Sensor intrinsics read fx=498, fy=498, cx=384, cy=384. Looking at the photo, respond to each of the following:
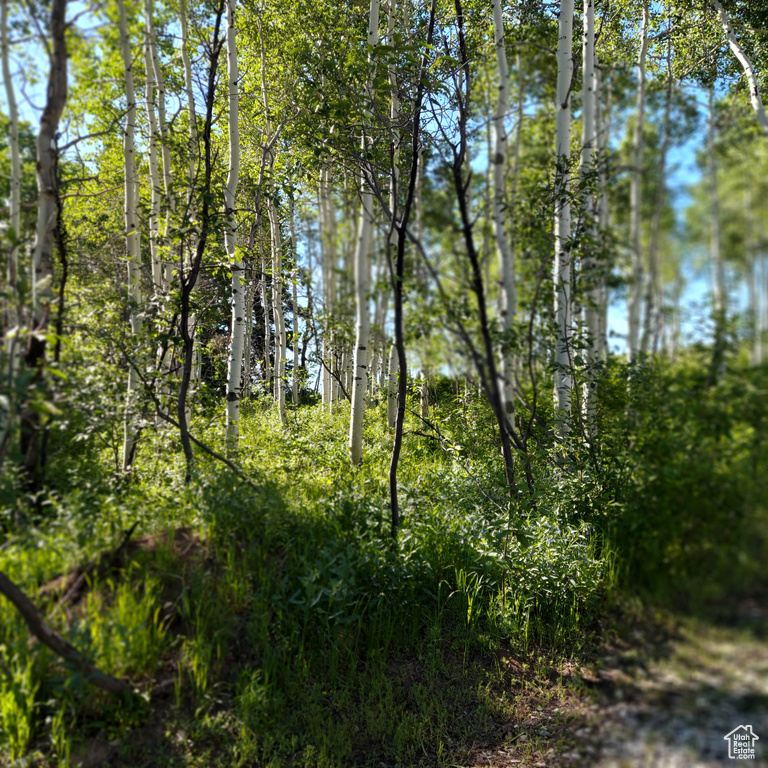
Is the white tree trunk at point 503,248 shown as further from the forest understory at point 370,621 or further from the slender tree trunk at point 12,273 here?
the slender tree trunk at point 12,273

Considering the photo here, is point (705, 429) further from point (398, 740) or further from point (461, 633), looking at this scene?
point (398, 740)

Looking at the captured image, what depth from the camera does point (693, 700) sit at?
197 cm

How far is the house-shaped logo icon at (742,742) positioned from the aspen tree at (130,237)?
373 centimetres

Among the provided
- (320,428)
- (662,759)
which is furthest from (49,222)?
(320,428)

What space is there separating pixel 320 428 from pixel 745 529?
228 inches

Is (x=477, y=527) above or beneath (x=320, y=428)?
beneath

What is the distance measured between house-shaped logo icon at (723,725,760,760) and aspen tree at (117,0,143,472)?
373cm

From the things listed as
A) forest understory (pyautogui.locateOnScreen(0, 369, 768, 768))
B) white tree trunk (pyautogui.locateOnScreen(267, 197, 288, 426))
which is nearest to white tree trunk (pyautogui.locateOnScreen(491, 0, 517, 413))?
forest understory (pyautogui.locateOnScreen(0, 369, 768, 768))

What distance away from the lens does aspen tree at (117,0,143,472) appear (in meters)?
3.55

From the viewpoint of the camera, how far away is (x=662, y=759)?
1953 millimetres

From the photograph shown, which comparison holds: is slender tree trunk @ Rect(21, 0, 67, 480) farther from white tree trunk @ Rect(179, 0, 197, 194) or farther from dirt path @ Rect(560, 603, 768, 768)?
dirt path @ Rect(560, 603, 768, 768)

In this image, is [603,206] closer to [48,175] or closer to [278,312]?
[278,312]

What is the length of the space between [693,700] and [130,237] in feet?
17.6

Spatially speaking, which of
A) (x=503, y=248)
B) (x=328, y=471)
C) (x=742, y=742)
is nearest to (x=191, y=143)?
(x=503, y=248)
